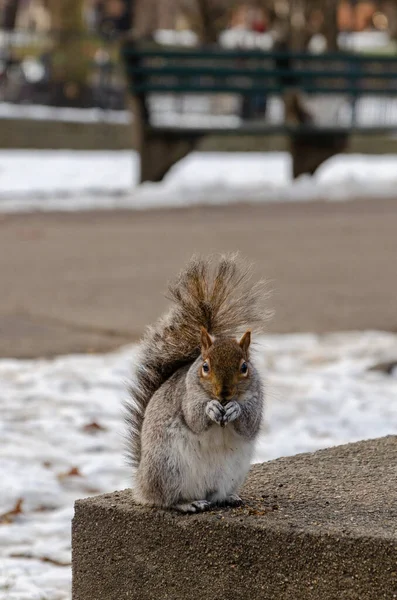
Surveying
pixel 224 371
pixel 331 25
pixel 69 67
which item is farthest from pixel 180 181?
pixel 224 371

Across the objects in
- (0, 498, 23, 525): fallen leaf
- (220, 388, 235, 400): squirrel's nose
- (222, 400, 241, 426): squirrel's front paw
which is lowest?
(0, 498, 23, 525): fallen leaf

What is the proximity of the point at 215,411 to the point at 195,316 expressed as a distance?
17.3 inches

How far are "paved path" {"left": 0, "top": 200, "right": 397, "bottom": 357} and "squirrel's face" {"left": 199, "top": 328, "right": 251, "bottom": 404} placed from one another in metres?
3.31

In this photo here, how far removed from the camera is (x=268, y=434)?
5.20m

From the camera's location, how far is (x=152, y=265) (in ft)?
30.5

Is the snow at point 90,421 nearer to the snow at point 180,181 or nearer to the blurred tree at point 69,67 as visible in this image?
the snow at point 180,181

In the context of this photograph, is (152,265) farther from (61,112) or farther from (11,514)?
(61,112)

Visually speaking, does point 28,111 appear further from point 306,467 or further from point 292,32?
point 306,467

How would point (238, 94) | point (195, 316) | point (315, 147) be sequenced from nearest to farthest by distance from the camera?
point (195, 316) → point (238, 94) → point (315, 147)

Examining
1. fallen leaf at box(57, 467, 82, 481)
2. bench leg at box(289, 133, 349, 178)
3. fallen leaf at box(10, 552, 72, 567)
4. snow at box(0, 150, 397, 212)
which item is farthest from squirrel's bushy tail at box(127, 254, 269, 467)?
bench leg at box(289, 133, 349, 178)

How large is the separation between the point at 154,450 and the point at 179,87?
11.5m

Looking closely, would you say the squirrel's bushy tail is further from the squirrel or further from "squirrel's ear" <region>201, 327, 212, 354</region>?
"squirrel's ear" <region>201, 327, 212, 354</region>

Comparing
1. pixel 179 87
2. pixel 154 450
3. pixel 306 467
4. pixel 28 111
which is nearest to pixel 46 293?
pixel 306 467

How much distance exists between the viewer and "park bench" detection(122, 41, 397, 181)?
14.0 metres
